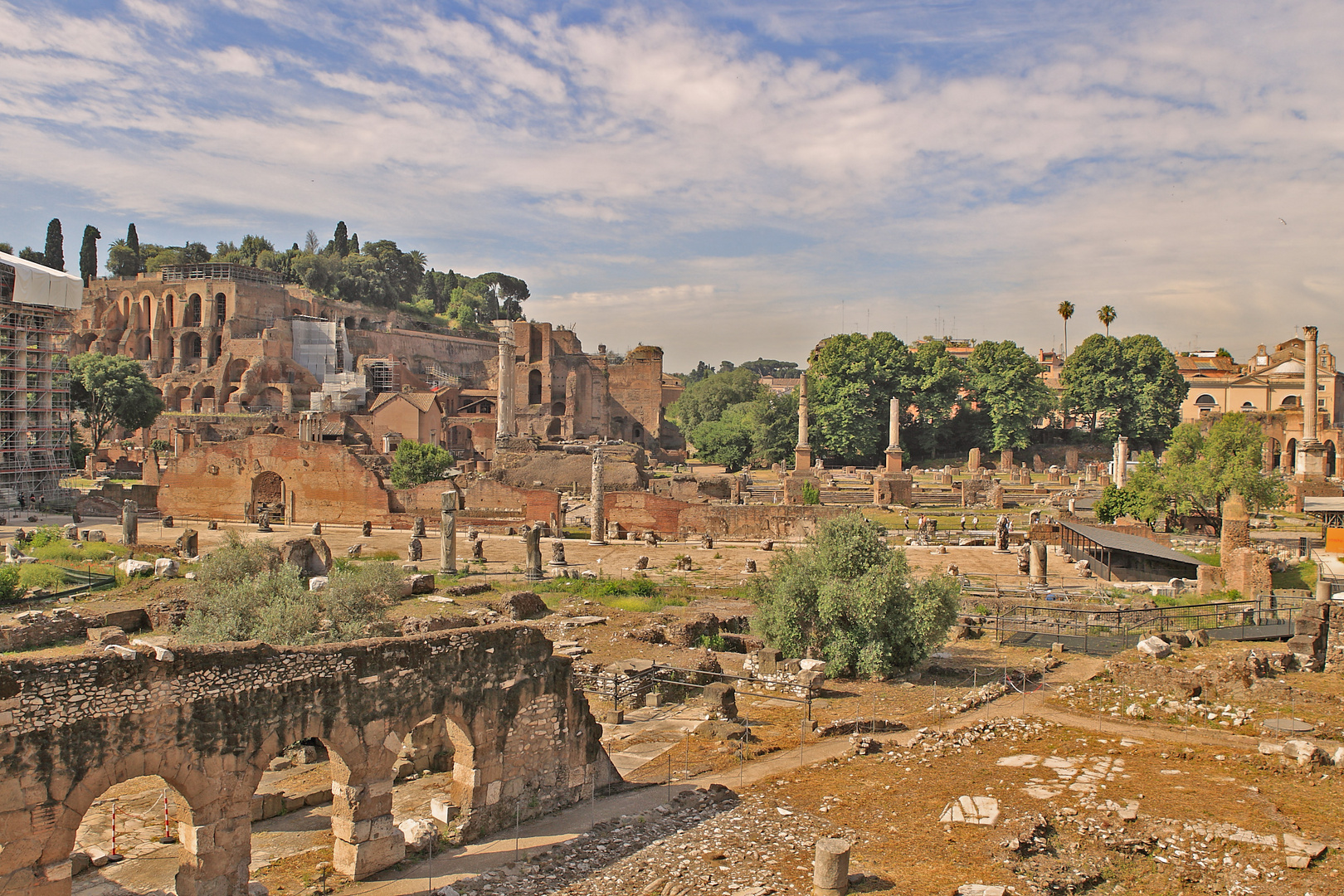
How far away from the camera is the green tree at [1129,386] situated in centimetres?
6444

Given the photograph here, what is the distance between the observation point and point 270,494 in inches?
1598

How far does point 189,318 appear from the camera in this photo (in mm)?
78688

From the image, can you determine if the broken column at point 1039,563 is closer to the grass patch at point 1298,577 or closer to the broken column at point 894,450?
the grass patch at point 1298,577

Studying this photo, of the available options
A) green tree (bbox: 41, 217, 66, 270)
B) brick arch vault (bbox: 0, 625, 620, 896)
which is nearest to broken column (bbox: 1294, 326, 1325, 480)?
brick arch vault (bbox: 0, 625, 620, 896)

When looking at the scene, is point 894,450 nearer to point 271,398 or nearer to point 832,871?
point 832,871

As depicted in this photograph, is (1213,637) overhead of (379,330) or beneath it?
beneath

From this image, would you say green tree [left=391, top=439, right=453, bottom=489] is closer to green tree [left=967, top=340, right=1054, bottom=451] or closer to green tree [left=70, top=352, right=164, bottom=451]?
green tree [left=70, top=352, right=164, bottom=451]

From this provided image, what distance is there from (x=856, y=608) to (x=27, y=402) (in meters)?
45.9

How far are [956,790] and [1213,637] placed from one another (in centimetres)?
1126

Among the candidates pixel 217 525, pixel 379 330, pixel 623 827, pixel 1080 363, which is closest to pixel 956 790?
pixel 623 827

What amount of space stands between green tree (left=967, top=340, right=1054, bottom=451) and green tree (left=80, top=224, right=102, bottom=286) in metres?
72.4

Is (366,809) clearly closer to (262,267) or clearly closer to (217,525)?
(217,525)

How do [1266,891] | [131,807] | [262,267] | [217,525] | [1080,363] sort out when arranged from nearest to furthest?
[1266,891] → [131,807] → [217,525] → [1080,363] → [262,267]

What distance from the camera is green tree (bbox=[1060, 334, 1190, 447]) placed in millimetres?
64438
